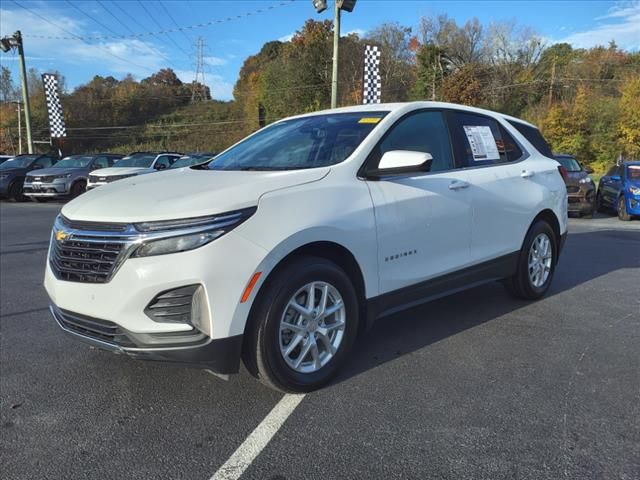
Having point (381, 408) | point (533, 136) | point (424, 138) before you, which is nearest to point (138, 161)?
point (533, 136)

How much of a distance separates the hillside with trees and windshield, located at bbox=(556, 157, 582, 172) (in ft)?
76.0

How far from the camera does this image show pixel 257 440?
104 inches

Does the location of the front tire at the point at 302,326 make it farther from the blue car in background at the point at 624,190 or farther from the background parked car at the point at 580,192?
the blue car in background at the point at 624,190

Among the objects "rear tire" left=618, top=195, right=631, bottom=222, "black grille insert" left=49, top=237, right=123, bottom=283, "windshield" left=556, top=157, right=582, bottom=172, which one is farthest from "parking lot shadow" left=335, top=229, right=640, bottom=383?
"windshield" left=556, top=157, right=582, bottom=172

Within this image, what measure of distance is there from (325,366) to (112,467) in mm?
1297

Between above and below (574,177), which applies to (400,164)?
above

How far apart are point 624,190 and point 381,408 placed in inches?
475

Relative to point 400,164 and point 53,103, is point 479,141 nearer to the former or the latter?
point 400,164

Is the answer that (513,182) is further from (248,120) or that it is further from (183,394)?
(248,120)

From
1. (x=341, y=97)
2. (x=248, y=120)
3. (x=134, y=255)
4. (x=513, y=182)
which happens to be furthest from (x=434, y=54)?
(x=134, y=255)

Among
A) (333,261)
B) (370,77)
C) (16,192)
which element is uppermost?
(370,77)

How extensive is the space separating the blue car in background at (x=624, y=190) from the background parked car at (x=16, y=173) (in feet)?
59.7

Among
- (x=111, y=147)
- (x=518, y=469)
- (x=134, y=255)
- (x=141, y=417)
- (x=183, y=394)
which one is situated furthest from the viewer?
(x=111, y=147)

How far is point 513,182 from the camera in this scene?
461cm
